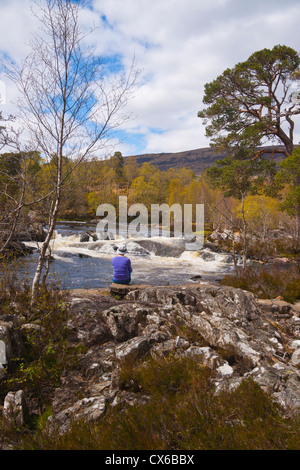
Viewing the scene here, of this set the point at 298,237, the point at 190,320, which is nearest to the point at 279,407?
the point at 190,320

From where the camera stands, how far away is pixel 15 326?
3.92 metres

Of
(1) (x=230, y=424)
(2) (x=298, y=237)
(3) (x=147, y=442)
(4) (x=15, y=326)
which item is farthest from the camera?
(2) (x=298, y=237)

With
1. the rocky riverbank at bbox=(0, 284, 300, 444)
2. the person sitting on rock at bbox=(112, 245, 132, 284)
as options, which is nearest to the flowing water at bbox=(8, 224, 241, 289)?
the person sitting on rock at bbox=(112, 245, 132, 284)

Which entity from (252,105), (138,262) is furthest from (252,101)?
(138,262)

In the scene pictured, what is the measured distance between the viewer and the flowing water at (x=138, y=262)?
12.4 metres

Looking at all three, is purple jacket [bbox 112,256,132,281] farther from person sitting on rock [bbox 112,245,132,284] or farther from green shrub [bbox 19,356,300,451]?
green shrub [bbox 19,356,300,451]

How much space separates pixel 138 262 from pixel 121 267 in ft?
31.5

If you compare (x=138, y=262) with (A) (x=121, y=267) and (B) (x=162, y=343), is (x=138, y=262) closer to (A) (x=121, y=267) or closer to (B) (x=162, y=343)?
(A) (x=121, y=267)

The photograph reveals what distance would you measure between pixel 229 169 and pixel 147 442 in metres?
13.8

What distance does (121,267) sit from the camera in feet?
24.0

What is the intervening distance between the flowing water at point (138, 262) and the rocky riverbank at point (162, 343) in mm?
5168

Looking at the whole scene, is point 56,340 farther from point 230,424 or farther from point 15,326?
point 230,424

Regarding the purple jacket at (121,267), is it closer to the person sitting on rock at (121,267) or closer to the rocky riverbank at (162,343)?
the person sitting on rock at (121,267)

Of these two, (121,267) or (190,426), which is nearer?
(190,426)
